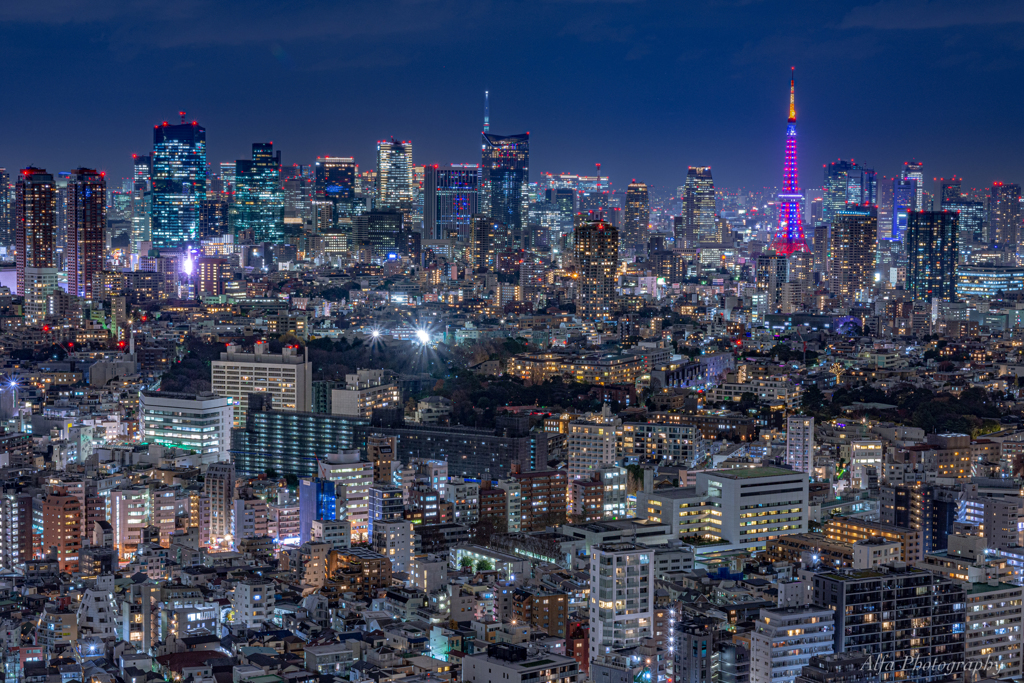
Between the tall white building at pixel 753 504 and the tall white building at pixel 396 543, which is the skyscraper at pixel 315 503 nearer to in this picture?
the tall white building at pixel 396 543

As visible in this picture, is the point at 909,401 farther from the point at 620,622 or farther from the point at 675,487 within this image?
the point at 620,622

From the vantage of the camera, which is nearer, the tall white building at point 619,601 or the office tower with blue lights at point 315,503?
the tall white building at point 619,601

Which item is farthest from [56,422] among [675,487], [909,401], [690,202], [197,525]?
[690,202]

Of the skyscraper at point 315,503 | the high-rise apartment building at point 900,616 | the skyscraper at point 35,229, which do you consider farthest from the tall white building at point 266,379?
the skyscraper at point 35,229

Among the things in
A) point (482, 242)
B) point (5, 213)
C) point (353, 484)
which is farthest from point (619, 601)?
point (5, 213)

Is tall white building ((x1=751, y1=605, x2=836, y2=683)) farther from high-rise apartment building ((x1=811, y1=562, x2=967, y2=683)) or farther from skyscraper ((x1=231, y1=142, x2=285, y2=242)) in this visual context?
skyscraper ((x1=231, y1=142, x2=285, y2=242))
